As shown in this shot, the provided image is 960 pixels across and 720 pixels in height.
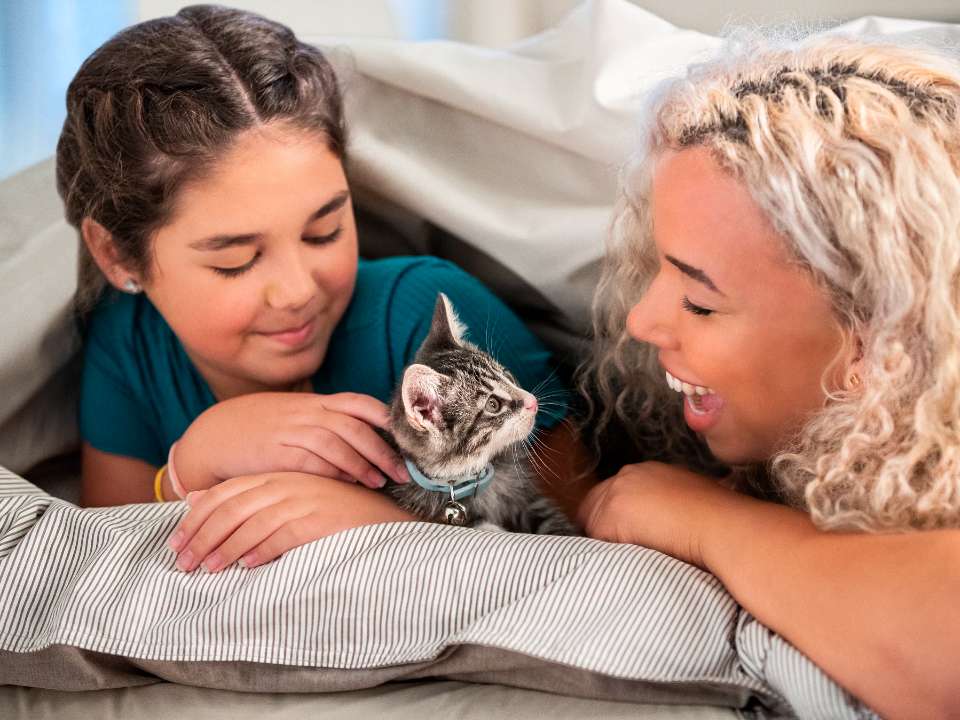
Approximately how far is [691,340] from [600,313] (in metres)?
0.42

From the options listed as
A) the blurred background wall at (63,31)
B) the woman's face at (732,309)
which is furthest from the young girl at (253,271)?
the blurred background wall at (63,31)

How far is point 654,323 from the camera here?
117cm

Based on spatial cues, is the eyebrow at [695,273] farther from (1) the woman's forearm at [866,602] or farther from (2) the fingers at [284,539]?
(2) the fingers at [284,539]

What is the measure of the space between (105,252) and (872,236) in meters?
1.07

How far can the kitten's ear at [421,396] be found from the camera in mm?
1207

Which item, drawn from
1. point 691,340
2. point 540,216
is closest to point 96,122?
point 540,216

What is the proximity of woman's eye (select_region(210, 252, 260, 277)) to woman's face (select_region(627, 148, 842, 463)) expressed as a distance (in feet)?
1.74

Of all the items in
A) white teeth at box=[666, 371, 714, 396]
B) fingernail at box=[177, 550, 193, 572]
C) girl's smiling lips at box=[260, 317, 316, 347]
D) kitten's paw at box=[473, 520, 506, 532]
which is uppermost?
white teeth at box=[666, 371, 714, 396]

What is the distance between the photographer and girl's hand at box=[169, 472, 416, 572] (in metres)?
1.17

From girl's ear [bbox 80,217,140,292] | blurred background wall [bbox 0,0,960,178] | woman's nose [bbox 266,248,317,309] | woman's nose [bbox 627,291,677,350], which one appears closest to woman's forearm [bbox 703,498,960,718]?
woman's nose [bbox 627,291,677,350]

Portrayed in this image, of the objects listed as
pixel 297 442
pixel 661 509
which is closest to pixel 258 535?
pixel 297 442

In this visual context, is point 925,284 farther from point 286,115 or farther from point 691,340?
point 286,115

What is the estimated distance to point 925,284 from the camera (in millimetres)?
1012

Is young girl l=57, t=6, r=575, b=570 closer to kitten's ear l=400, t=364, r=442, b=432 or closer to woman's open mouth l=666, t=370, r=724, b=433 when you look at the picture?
kitten's ear l=400, t=364, r=442, b=432
